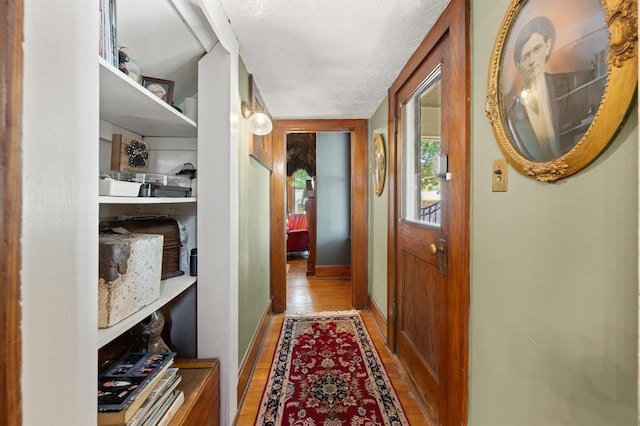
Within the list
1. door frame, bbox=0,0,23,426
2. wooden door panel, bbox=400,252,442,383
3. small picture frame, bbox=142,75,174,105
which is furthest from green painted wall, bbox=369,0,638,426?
small picture frame, bbox=142,75,174,105

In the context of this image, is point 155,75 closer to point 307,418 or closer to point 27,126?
point 27,126

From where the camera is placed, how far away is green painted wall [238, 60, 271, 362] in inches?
68.6

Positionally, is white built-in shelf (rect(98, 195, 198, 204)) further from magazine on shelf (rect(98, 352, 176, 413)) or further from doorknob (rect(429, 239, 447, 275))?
doorknob (rect(429, 239, 447, 275))

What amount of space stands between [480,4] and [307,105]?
169cm

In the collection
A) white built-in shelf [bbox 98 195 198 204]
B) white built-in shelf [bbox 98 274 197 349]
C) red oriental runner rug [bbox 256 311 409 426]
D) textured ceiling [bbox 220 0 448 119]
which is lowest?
red oriental runner rug [bbox 256 311 409 426]

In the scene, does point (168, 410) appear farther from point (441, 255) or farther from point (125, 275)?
point (441, 255)

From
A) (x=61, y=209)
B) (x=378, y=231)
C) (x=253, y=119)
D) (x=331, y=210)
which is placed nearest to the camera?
(x=61, y=209)

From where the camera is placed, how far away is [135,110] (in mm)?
1143

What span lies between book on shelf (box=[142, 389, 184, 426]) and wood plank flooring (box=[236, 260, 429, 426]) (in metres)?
0.61

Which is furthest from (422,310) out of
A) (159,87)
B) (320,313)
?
(159,87)

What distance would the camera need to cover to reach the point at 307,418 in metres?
1.50

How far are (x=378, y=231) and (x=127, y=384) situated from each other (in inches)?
85.7

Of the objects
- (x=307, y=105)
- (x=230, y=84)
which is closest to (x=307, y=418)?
(x=230, y=84)

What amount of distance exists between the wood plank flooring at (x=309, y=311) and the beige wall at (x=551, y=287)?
24.1 inches
